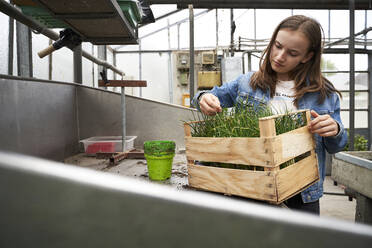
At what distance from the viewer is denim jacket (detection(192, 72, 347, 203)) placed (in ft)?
3.33

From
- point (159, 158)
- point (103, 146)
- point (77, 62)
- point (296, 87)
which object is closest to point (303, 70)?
point (296, 87)

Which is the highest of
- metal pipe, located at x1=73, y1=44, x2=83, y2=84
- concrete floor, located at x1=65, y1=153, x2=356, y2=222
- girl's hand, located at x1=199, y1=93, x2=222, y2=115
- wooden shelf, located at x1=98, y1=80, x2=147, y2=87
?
metal pipe, located at x1=73, y1=44, x2=83, y2=84

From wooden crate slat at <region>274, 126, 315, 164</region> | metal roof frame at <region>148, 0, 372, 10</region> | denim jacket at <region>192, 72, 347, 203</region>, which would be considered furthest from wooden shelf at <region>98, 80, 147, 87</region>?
wooden crate slat at <region>274, 126, 315, 164</region>

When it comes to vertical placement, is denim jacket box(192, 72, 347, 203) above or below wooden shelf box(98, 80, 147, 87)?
below

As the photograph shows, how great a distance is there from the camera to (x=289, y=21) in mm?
1080

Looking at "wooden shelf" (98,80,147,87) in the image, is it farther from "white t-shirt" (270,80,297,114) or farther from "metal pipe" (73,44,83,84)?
"white t-shirt" (270,80,297,114)

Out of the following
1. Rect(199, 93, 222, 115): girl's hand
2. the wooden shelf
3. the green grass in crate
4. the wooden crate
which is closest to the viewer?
the wooden crate

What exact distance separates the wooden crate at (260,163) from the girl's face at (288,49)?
0.95 feet

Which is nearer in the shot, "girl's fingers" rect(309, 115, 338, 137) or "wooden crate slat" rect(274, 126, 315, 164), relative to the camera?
"wooden crate slat" rect(274, 126, 315, 164)

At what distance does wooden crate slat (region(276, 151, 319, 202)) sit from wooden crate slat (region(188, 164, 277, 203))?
3 cm

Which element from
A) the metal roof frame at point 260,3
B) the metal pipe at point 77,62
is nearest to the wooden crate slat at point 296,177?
the metal roof frame at point 260,3

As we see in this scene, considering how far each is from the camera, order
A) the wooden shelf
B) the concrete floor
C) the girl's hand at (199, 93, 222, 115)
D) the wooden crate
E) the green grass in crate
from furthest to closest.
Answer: the wooden shelf
the concrete floor
the girl's hand at (199, 93, 222, 115)
the green grass in crate
the wooden crate

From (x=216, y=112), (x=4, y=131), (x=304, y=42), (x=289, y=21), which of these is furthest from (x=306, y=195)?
(x=4, y=131)

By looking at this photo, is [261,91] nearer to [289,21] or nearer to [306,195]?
[289,21]
